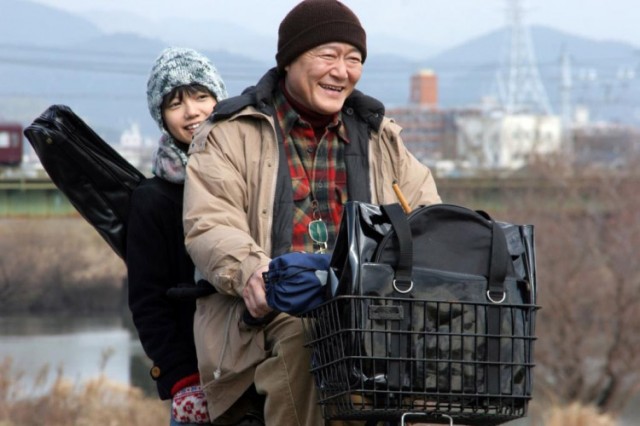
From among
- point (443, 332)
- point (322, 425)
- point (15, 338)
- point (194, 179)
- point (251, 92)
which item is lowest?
point (15, 338)

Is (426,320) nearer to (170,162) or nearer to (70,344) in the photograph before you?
(170,162)

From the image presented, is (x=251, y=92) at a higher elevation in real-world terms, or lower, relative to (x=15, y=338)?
higher

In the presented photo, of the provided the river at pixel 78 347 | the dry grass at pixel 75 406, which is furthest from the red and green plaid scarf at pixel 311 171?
the river at pixel 78 347

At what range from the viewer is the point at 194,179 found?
3.63 meters

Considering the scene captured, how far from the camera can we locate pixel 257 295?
3.31 m

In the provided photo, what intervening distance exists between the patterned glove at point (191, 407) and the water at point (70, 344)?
851 inches

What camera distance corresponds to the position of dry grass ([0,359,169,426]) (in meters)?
16.6

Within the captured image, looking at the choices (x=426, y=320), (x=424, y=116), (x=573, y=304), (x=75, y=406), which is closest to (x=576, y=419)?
(x=75, y=406)

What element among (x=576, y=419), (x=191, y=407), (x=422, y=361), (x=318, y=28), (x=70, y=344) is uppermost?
(x=318, y=28)

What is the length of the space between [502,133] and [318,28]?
4208 inches

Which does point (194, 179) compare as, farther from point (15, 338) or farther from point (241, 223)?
point (15, 338)

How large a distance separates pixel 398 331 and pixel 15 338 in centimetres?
3687

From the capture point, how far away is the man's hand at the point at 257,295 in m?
3.31

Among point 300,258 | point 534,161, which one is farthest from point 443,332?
point 534,161
